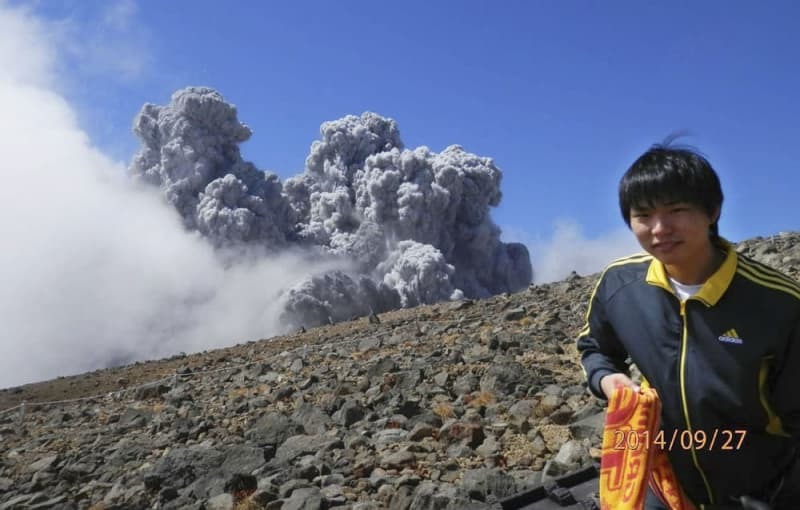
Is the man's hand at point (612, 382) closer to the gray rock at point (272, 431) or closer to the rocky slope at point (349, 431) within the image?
the rocky slope at point (349, 431)

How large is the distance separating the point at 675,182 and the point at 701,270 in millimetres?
305

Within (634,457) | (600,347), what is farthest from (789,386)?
(600,347)

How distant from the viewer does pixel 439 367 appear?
8711 mm

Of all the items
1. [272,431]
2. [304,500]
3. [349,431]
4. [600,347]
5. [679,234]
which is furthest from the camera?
[272,431]

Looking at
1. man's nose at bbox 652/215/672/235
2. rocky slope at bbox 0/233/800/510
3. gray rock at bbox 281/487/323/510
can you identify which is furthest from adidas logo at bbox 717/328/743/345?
gray rock at bbox 281/487/323/510

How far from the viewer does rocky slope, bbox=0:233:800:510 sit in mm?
5037

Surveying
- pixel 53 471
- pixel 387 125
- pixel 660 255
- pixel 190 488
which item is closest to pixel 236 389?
pixel 53 471

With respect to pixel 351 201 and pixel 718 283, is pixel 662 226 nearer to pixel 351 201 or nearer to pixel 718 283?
pixel 718 283

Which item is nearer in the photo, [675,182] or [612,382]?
[675,182]

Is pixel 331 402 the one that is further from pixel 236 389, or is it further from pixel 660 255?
pixel 660 255

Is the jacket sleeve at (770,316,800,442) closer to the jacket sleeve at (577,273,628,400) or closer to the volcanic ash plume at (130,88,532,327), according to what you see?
the jacket sleeve at (577,273,628,400)

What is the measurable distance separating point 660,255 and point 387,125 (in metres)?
54.9

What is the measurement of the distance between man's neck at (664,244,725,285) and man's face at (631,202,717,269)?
11mm

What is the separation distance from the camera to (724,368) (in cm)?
195
